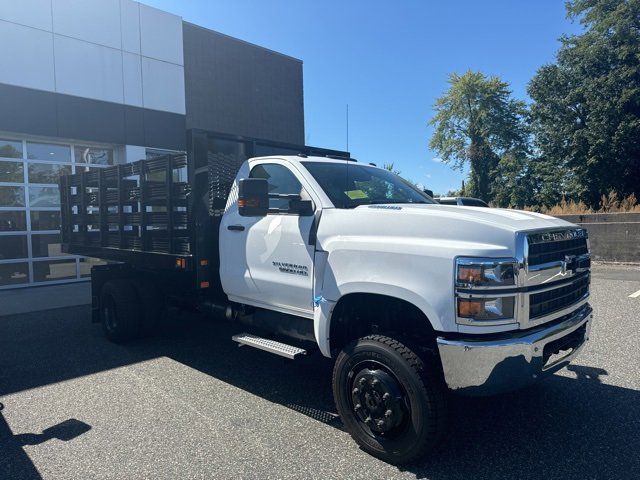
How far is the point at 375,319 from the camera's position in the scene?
11.7 feet

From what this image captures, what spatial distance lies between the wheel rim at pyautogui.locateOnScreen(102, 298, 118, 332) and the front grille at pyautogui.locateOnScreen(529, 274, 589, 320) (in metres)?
5.03

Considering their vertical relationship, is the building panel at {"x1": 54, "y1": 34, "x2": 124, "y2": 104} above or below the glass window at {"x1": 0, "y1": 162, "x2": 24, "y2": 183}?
above

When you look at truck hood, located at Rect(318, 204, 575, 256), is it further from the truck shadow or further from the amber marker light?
the truck shadow

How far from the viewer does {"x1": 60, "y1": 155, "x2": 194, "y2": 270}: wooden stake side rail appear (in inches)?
194

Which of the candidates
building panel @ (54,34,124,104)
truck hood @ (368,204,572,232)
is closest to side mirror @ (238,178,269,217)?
truck hood @ (368,204,572,232)

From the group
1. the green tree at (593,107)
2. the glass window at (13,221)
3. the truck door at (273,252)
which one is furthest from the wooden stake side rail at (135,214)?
the green tree at (593,107)

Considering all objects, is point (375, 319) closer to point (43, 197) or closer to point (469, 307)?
point (469, 307)

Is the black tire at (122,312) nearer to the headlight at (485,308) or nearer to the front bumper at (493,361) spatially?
the front bumper at (493,361)

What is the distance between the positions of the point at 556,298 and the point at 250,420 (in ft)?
8.25

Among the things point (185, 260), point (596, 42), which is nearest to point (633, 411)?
point (185, 260)

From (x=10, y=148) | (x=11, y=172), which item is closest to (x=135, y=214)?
(x=11, y=172)

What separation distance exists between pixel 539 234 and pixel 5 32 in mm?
12130

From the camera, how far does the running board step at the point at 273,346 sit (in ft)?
12.3

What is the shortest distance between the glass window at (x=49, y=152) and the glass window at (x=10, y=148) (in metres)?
0.21
